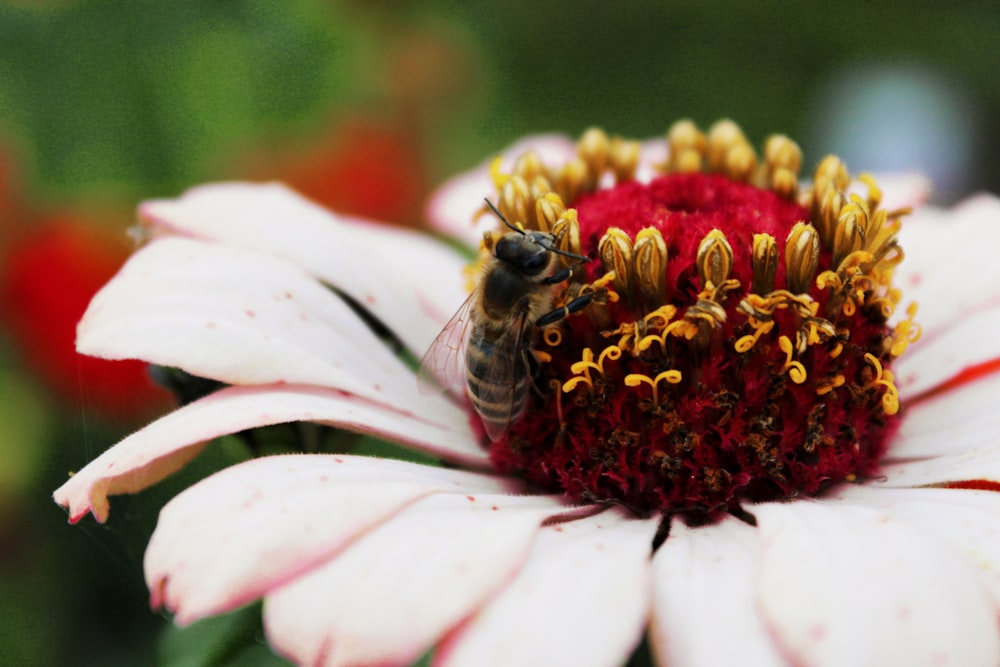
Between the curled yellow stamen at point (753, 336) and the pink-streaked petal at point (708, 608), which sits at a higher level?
the curled yellow stamen at point (753, 336)

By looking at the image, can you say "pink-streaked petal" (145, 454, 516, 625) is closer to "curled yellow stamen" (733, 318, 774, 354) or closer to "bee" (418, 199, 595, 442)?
"bee" (418, 199, 595, 442)

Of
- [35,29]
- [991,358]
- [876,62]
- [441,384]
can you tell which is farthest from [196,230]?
[876,62]

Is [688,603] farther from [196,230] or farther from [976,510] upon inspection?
[196,230]

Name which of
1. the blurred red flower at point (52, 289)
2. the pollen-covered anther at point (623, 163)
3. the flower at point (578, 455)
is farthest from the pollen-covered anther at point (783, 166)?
the blurred red flower at point (52, 289)

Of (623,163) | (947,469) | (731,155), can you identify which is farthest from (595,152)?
(947,469)

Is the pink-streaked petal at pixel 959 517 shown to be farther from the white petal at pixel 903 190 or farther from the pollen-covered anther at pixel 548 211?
the white petal at pixel 903 190
